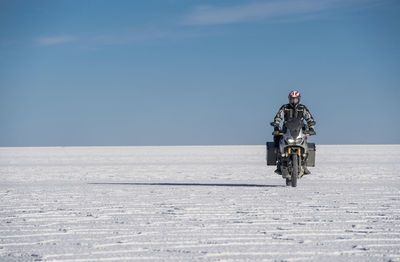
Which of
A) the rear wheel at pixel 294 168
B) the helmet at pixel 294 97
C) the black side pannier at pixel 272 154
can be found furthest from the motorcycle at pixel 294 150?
the helmet at pixel 294 97

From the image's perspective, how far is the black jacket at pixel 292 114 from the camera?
1426 centimetres

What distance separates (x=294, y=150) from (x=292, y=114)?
86 centimetres

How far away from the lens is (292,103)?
14.4 metres

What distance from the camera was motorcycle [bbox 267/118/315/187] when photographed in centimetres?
1388

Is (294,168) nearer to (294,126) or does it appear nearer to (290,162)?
(290,162)

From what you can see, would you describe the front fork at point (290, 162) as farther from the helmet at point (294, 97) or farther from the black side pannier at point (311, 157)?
→ the helmet at point (294, 97)

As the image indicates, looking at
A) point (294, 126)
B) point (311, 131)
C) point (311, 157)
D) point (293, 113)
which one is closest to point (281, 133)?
point (294, 126)

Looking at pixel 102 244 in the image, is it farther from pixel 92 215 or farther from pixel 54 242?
pixel 92 215

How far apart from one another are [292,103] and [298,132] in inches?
27.4

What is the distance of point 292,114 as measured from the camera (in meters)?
14.3

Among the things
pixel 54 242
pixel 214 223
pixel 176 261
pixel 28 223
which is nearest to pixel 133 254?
pixel 176 261

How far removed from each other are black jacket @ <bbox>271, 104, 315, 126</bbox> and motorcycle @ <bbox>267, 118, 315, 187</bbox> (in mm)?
159

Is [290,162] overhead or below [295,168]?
overhead

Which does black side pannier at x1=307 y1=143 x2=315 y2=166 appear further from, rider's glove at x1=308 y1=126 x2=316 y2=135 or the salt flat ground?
the salt flat ground
